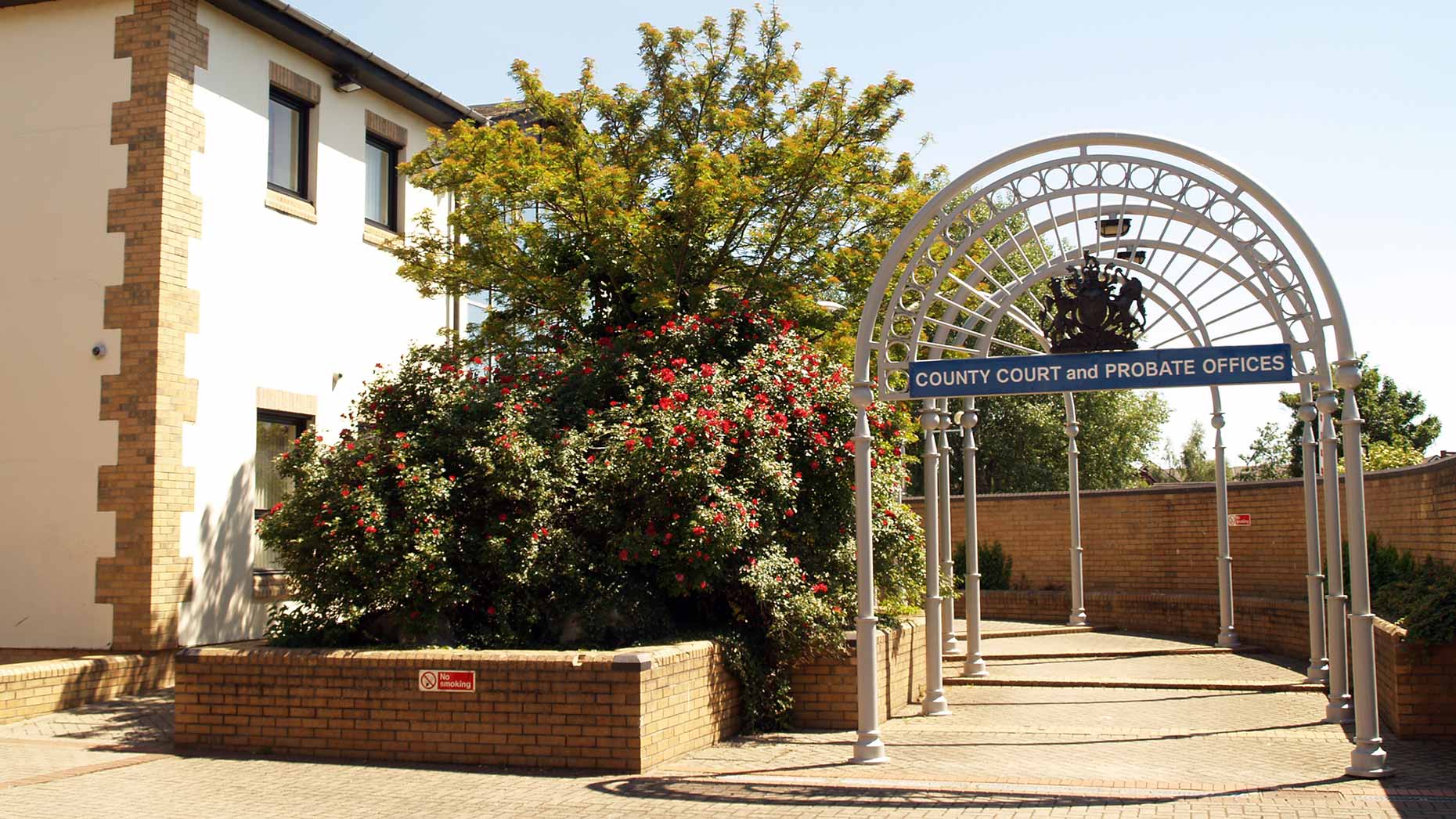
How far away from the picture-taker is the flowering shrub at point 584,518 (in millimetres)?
10359

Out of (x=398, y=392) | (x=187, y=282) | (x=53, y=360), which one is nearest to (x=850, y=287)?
(x=398, y=392)

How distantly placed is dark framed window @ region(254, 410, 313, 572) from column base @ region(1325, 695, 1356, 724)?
10.5 metres

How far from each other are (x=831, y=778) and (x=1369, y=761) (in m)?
3.62

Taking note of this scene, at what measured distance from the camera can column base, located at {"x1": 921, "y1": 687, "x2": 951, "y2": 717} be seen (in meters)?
12.0

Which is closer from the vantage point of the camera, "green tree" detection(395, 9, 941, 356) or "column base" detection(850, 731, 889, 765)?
"column base" detection(850, 731, 889, 765)

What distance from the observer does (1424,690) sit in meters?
10.3

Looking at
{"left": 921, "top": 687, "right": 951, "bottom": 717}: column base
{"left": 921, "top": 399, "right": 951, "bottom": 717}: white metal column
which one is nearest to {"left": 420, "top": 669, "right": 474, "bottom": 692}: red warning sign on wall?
{"left": 921, "top": 399, "right": 951, "bottom": 717}: white metal column

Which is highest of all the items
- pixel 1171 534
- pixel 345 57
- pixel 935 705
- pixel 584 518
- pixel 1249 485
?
pixel 345 57

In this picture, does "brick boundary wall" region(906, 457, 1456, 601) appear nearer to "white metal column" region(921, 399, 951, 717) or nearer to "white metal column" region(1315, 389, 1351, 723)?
"white metal column" region(1315, 389, 1351, 723)

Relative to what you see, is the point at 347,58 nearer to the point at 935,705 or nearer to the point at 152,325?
the point at 152,325

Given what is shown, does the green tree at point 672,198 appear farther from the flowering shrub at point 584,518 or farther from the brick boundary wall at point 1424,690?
the brick boundary wall at point 1424,690

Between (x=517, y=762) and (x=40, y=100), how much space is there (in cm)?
927

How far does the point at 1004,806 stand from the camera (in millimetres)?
8086

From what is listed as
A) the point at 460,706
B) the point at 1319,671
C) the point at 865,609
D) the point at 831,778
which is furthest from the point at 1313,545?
the point at 460,706
